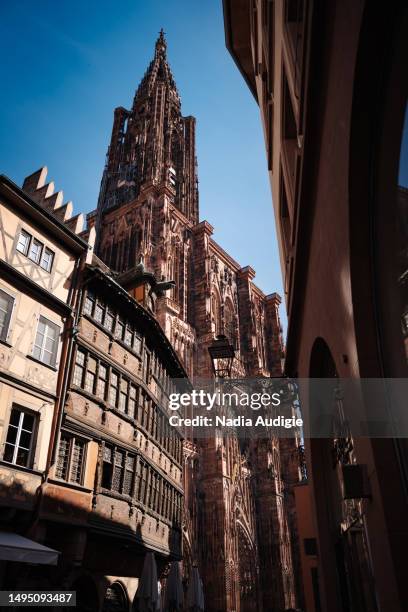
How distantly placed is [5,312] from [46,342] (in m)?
1.50

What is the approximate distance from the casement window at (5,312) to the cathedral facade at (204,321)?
384 inches

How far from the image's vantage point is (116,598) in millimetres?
14969

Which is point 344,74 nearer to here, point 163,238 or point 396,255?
point 396,255

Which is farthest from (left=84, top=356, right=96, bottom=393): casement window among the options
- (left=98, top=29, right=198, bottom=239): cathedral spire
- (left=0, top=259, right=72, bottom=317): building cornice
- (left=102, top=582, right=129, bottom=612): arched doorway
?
(left=98, top=29, right=198, bottom=239): cathedral spire

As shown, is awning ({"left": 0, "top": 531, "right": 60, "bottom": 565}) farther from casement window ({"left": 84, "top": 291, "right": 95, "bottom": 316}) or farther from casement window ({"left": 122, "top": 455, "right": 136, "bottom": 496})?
casement window ({"left": 84, "top": 291, "right": 95, "bottom": 316})

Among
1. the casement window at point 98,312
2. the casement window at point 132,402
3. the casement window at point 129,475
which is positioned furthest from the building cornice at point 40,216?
the casement window at point 129,475

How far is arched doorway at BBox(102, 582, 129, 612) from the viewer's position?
14.5m

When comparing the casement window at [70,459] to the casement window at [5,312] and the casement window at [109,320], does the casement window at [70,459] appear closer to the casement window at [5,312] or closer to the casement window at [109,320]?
the casement window at [5,312]

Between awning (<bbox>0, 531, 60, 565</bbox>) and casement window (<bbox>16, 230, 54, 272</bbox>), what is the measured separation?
6.51 meters

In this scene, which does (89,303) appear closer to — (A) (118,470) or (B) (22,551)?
(A) (118,470)

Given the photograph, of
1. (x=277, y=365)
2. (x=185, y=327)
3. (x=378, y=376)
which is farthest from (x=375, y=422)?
(x=277, y=365)

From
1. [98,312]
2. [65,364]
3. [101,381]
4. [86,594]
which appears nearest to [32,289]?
[65,364]

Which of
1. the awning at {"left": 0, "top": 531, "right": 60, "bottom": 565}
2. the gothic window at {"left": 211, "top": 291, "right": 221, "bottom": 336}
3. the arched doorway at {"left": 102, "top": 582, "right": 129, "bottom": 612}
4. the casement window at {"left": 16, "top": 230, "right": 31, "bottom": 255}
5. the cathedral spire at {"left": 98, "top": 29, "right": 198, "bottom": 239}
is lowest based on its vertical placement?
the arched doorway at {"left": 102, "top": 582, "right": 129, "bottom": 612}

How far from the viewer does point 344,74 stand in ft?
12.2
